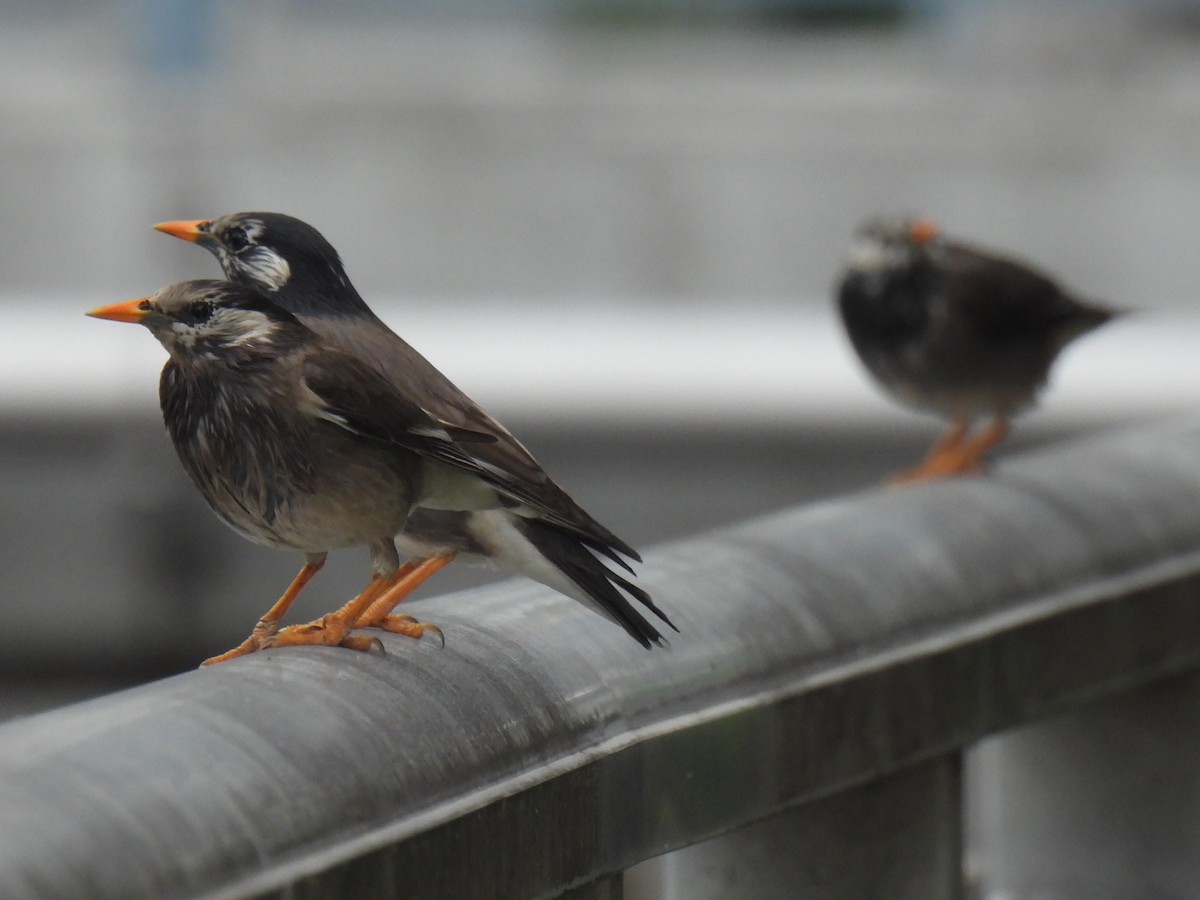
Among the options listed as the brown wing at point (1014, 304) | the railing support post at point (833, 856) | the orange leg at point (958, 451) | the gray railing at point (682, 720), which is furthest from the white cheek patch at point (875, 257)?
the railing support post at point (833, 856)

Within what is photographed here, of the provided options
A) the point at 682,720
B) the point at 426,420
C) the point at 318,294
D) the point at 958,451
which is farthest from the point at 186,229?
the point at 958,451

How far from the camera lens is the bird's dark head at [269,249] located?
2635 mm

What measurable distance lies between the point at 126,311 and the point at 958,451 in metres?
3.94

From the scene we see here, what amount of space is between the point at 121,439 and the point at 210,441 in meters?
8.25

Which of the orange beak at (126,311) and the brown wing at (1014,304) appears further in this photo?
the brown wing at (1014,304)

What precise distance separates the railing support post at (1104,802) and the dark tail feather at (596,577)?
1.18 meters

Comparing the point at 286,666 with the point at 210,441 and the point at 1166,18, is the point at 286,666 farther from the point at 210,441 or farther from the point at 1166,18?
the point at 1166,18

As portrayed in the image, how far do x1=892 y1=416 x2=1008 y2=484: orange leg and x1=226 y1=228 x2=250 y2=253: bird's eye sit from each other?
318 centimetres

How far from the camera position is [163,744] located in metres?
1.94

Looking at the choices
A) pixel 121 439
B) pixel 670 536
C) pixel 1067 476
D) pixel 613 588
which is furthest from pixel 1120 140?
pixel 613 588

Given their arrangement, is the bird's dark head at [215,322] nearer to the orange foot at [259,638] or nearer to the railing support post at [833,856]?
the orange foot at [259,638]

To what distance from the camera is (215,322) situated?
8.52 feet

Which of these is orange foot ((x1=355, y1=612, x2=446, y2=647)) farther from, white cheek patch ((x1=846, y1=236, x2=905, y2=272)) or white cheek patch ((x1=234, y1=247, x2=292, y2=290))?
white cheek patch ((x1=846, y1=236, x2=905, y2=272))

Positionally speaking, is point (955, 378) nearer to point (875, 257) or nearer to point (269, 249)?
point (875, 257)
